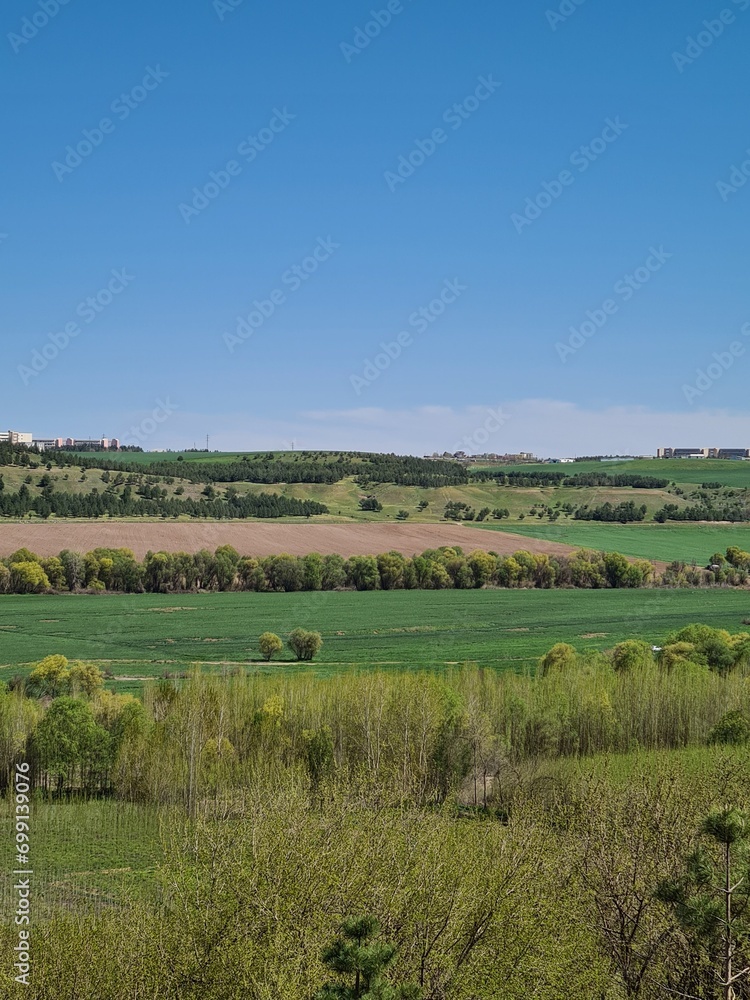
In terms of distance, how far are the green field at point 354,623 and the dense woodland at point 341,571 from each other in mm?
3479

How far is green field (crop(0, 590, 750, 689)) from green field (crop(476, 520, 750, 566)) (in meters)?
19.4

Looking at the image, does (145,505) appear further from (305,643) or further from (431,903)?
(431,903)

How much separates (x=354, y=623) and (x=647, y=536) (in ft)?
246

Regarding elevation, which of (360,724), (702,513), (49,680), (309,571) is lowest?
(360,724)

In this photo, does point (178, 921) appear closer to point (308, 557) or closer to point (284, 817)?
point (284, 817)

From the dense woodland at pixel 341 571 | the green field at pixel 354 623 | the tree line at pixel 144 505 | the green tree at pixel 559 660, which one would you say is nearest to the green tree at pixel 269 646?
the green field at pixel 354 623

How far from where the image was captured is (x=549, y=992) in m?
18.7

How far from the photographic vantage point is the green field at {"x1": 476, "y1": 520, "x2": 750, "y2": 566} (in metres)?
135

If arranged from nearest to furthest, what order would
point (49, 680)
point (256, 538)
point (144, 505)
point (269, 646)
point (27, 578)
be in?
point (49, 680) → point (269, 646) → point (27, 578) → point (256, 538) → point (144, 505)

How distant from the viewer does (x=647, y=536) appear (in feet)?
495

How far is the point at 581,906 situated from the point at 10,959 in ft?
39.0

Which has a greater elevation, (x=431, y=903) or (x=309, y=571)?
(x=431, y=903)

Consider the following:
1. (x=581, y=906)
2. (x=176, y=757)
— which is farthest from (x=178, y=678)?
(x=581, y=906)

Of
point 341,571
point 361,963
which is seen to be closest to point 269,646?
point 341,571
